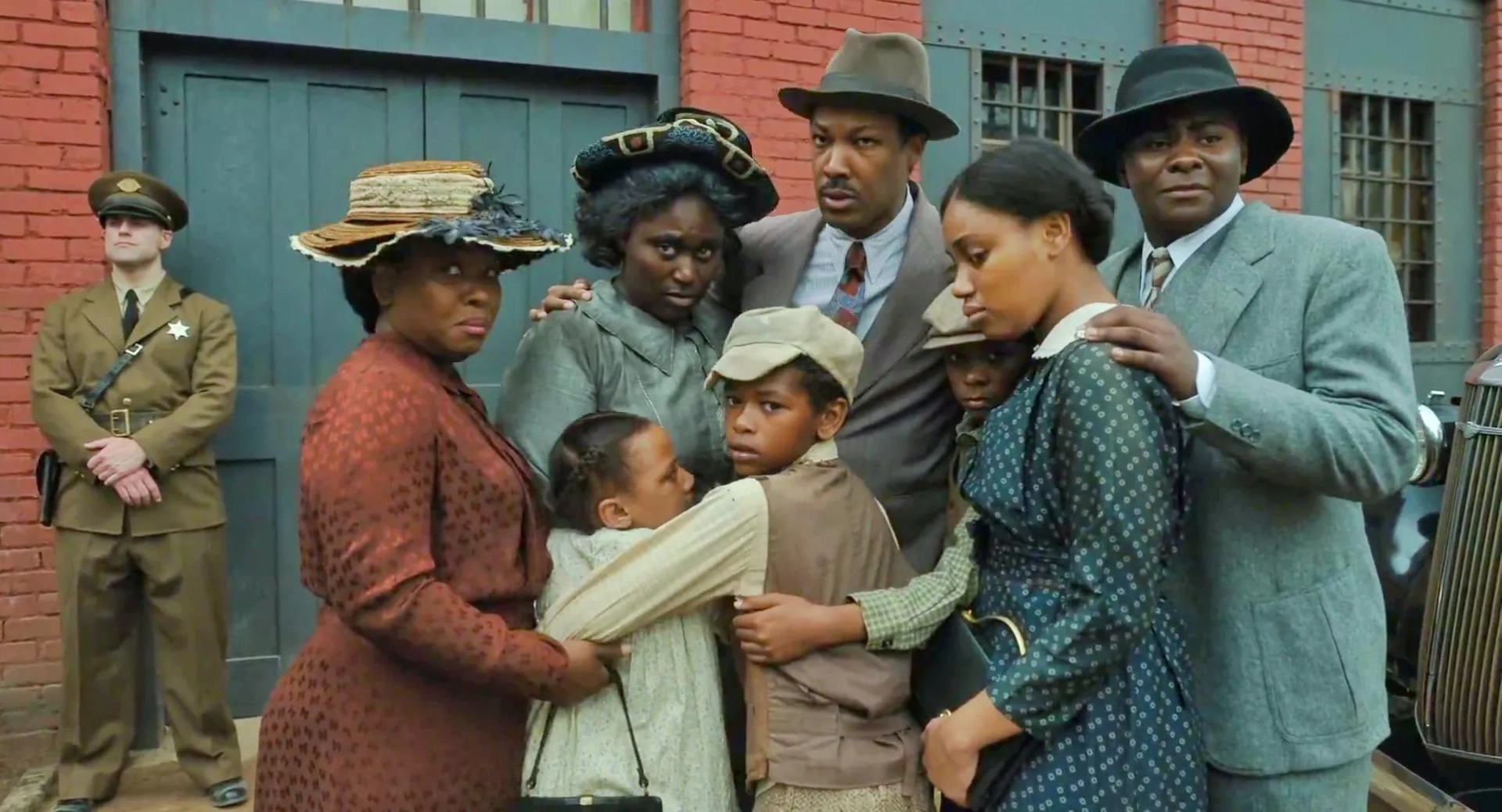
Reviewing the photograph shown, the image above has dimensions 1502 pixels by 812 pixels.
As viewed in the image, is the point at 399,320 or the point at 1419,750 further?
the point at 1419,750

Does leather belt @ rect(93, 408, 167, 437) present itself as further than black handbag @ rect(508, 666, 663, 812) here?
Yes

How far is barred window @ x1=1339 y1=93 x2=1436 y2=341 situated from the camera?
21.7 feet

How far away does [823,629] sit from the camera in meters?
1.82

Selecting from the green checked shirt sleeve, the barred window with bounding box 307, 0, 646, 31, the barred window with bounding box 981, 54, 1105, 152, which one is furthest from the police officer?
the barred window with bounding box 981, 54, 1105, 152

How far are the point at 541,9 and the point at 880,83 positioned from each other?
2.83 m

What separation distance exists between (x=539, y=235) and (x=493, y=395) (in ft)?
9.90

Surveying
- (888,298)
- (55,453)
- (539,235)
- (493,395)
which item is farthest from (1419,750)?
(55,453)

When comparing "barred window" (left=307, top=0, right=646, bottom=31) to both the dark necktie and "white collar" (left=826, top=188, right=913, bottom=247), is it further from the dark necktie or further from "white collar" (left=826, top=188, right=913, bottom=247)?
"white collar" (left=826, top=188, right=913, bottom=247)

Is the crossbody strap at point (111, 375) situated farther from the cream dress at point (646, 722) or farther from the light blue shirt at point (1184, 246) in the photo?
the light blue shirt at point (1184, 246)

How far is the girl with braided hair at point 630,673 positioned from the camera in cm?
187

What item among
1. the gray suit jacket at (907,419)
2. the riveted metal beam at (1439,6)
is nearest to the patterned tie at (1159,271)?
the gray suit jacket at (907,419)

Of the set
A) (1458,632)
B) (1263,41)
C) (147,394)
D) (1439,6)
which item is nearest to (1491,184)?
(1439,6)

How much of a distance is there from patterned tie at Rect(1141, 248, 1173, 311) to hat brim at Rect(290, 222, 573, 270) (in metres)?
1.07

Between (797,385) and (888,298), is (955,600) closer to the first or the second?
(797,385)
